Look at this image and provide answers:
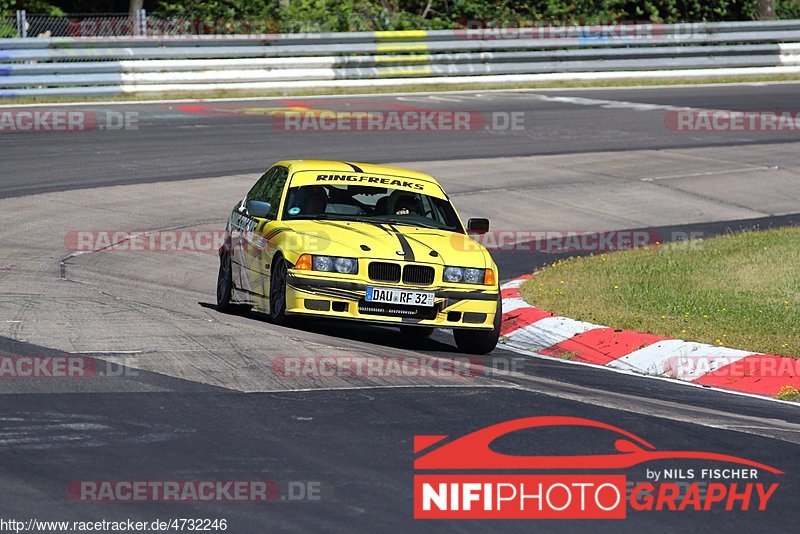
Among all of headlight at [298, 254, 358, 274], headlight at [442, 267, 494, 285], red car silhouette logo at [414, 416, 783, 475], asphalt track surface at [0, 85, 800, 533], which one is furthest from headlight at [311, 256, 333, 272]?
red car silhouette logo at [414, 416, 783, 475]

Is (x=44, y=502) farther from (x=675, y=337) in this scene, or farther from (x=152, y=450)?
(x=675, y=337)

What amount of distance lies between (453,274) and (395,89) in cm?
1894

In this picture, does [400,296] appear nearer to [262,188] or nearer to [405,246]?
Answer: [405,246]

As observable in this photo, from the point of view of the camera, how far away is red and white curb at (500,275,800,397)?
998cm

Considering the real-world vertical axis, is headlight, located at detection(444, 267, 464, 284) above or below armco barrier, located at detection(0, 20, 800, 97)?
below

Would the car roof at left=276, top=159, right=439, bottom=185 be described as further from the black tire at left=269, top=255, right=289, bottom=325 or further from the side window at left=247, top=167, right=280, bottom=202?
the black tire at left=269, top=255, right=289, bottom=325

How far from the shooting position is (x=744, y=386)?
989cm

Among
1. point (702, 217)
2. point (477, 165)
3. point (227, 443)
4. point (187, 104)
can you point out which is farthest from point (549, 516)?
point (187, 104)

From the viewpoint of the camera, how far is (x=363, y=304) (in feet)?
35.6

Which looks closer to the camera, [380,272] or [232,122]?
[380,272]

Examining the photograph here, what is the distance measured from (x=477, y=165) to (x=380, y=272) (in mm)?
11150

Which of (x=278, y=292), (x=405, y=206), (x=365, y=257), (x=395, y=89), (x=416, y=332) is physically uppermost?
(x=405, y=206)

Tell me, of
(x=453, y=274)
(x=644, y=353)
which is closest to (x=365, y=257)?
(x=453, y=274)

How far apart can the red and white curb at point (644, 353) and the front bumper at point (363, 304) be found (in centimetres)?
92
